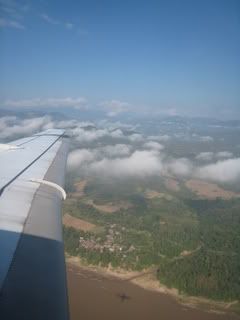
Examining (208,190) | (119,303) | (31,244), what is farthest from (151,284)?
(208,190)

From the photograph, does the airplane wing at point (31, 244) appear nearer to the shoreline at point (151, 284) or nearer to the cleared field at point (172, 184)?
the shoreline at point (151, 284)

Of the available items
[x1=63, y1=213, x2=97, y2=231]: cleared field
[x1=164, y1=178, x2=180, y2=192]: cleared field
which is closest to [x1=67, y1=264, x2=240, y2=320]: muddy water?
[x1=63, y1=213, x2=97, y2=231]: cleared field

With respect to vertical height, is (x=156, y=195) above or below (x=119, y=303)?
above

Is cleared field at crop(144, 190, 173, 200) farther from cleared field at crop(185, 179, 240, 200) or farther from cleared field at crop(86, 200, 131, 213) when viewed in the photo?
cleared field at crop(86, 200, 131, 213)

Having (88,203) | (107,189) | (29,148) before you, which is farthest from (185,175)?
(29,148)

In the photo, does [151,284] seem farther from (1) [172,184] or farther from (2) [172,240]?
(1) [172,184]

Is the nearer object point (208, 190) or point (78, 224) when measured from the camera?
point (78, 224)
